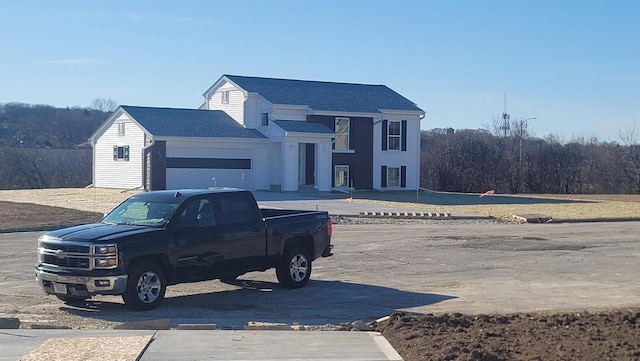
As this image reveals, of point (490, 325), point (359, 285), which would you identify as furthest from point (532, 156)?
point (490, 325)

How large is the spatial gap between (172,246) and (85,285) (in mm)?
1475

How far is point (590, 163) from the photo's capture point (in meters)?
77.2

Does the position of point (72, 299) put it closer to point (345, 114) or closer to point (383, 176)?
point (345, 114)

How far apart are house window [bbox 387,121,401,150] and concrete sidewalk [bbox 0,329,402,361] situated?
4498 centimetres

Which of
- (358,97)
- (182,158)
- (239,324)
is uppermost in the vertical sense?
(358,97)

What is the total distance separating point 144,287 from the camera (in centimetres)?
1263

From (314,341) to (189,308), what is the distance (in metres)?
4.24

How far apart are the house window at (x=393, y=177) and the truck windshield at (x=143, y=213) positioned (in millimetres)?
41108

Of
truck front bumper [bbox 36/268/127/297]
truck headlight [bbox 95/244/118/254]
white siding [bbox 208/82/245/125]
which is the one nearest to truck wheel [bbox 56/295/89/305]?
truck front bumper [bbox 36/268/127/297]

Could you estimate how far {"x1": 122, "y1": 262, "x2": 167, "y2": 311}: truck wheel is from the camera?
12406 millimetres

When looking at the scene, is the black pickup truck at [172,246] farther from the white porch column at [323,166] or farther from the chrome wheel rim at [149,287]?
the white porch column at [323,166]

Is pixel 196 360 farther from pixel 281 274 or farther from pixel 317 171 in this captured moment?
pixel 317 171

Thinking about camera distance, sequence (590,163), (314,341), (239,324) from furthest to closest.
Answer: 1. (590,163)
2. (239,324)
3. (314,341)

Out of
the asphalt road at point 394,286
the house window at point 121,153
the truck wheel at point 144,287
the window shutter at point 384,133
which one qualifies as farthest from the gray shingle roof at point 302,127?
the truck wheel at point 144,287
